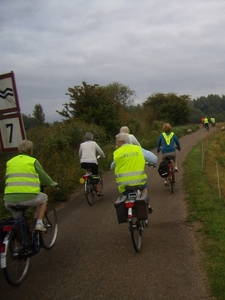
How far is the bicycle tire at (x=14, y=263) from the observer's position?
474cm

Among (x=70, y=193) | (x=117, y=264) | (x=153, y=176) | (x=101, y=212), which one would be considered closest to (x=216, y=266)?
(x=117, y=264)

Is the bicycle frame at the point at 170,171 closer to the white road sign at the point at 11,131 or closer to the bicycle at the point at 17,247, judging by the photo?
the white road sign at the point at 11,131

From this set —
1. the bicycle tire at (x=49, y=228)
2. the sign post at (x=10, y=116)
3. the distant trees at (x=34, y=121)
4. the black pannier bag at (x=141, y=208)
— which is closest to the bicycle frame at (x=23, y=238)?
the bicycle tire at (x=49, y=228)

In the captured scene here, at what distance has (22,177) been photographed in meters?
5.29

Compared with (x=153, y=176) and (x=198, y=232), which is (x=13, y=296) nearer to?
(x=198, y=232)

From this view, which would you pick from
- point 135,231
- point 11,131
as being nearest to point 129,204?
point 135,231

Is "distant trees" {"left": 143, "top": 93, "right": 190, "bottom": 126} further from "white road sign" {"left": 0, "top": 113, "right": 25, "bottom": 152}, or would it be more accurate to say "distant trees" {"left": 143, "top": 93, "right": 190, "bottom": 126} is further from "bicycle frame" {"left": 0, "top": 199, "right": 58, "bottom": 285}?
"bicycle frame" {"left": 0, "top": 199, "right": 58, "bottom": 285}

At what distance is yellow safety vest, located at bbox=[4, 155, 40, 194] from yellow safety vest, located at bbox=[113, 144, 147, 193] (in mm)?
1511

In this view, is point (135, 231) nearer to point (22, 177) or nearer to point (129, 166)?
point (129, 166)

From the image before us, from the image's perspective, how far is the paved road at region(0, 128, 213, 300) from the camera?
4438mm

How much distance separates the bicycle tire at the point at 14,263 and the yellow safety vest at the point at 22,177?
0.63 metres

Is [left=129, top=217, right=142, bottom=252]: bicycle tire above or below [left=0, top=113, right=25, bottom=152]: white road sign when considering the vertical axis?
below

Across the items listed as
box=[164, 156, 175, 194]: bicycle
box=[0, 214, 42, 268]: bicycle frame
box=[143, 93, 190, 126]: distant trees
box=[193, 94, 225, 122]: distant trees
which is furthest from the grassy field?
box=[193, 94, 225, 122]: distant trees

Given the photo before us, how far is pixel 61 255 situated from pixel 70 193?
18.3 feet
